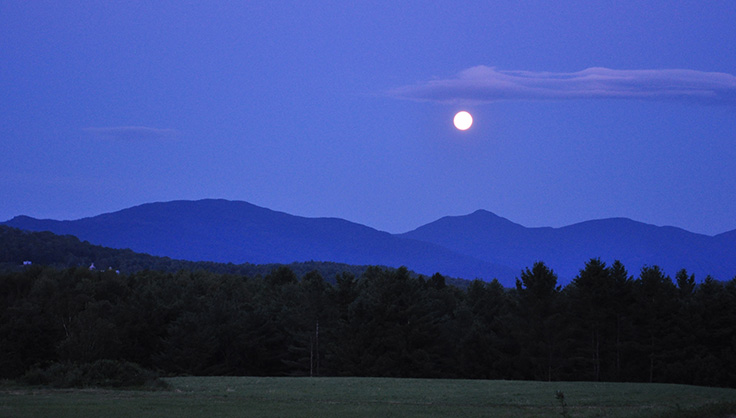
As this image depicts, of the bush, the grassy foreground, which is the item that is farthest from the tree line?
the grassy foreground

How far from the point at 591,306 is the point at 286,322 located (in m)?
32.7

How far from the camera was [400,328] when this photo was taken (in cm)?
6494

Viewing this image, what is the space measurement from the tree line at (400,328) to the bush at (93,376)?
41.3ft

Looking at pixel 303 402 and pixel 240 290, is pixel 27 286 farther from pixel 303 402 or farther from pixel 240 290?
pixel 303 402

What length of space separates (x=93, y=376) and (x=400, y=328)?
33667 millimetres

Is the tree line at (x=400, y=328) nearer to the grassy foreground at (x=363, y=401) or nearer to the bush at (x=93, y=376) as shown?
the bush at (x=93, y=376)

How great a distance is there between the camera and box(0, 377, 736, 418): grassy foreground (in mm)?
23594

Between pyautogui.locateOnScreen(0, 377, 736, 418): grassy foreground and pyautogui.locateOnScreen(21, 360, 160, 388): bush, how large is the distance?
4.83 ft

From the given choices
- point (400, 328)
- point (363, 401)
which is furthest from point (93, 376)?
point (400, 328)

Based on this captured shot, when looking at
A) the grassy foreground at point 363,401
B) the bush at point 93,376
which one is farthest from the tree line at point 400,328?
the grassy foreground at point 363,401

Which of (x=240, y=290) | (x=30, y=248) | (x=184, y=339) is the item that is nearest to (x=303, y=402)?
(x=184, y=339)

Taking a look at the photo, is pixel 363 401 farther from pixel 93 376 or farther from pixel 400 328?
pixel 400 328

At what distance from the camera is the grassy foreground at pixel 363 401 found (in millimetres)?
23594

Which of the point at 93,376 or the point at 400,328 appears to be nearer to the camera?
the point at 93,376
